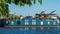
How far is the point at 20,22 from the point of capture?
54.2 m

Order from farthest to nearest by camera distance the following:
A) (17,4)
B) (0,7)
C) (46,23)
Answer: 1. (46,23)
2. (17,4)
3. (0,7)

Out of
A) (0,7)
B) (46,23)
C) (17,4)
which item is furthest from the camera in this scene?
(46,23)

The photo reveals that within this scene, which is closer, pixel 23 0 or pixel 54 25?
pixel 23 0

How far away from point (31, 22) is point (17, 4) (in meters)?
49.3

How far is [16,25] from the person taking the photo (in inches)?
2073

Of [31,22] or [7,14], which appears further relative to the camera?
[31,22]

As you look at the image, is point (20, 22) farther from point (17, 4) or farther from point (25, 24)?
point (17, 4)

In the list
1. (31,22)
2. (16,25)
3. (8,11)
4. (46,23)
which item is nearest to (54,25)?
(46,23)

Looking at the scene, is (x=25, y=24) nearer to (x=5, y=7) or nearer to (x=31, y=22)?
(x=31, y=22)

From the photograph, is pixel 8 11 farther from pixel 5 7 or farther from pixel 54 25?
pixel 54 25

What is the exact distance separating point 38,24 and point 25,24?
3.70 metres

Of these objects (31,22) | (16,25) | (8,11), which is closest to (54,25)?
(31,22)

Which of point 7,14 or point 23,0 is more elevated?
point 23,0

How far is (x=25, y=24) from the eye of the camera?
53469 millimetres
